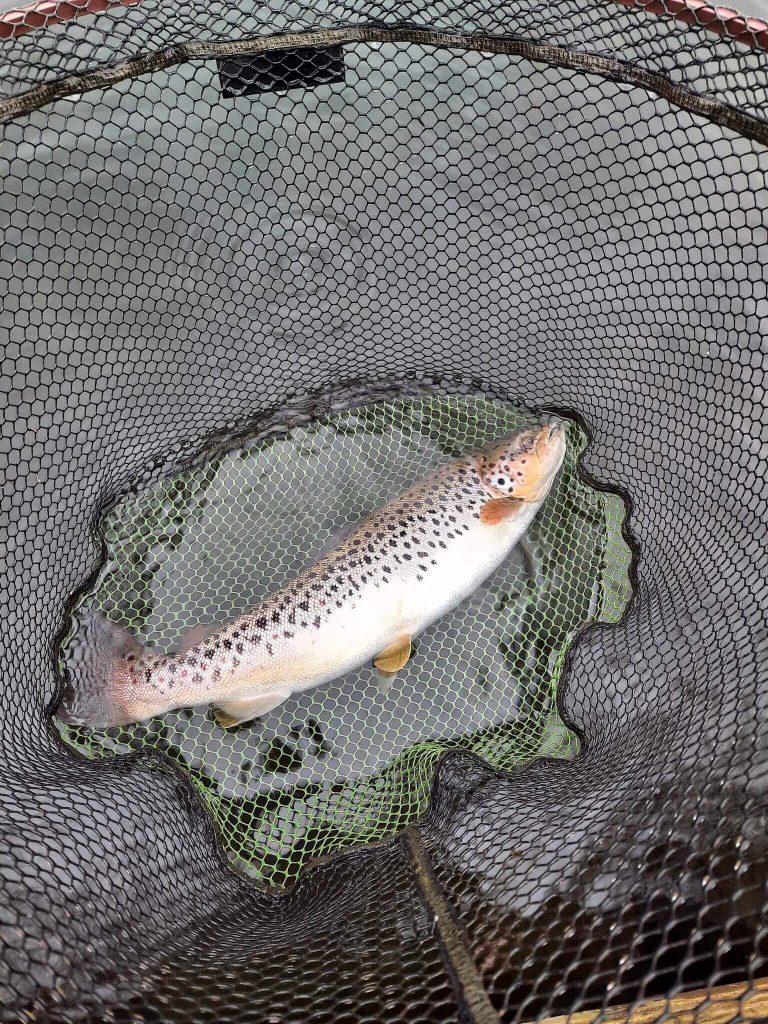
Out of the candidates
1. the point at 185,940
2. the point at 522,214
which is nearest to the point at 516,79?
the point at 522,214

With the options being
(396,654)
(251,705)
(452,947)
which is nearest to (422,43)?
(396,654)

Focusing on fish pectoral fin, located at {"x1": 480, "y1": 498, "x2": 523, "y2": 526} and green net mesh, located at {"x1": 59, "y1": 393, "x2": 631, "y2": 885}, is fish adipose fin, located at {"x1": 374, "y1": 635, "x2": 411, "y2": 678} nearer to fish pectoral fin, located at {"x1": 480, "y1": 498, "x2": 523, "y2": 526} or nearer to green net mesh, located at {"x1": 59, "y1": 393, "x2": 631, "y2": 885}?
green net mesh, located at {"x1": 59, "y1": 393, "x2": 631, "y2": 885}

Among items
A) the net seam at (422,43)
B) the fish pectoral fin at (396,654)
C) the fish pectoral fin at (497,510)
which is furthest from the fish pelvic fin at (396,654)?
the net seam at (422,43)

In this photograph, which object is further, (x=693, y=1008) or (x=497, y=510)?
(x=497, y=510)

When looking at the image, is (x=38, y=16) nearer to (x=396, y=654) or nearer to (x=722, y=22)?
(x=722, y=22)

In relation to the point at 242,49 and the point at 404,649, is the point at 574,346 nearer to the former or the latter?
the point at 404,649

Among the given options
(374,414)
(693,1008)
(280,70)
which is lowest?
(693,1008)

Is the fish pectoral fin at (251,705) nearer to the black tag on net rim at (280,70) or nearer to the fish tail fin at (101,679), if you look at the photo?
the fish tail fin at (101,679)
